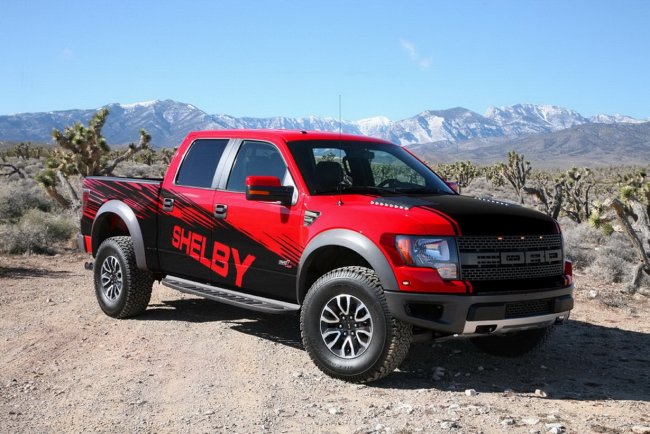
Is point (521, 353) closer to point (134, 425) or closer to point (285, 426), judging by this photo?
point (285, 426)

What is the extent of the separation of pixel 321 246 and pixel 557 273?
1985mm

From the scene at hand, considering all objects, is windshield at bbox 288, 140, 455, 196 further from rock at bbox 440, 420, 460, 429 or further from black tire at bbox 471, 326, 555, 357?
rock at bbox 440, 420, 460, 429

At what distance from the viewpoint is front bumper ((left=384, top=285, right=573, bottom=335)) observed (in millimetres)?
4797

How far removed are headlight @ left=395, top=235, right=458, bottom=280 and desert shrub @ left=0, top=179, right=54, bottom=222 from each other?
628 inches

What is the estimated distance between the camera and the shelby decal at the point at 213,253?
20.1 ft

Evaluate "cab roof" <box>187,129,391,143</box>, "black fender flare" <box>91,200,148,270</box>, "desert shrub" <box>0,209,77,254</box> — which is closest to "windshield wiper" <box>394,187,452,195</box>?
"cab roof" <box>187,129,391,143</box>

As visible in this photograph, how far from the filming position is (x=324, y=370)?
17.6 feet

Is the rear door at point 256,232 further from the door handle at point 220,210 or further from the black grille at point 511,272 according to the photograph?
the black grille at point 511,272

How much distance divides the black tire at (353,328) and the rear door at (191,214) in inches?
59.8

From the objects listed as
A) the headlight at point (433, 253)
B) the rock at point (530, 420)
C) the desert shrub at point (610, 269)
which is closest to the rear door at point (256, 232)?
the headlight at point (433, 253)

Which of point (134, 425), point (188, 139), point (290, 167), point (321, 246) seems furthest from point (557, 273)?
point (188, 139)

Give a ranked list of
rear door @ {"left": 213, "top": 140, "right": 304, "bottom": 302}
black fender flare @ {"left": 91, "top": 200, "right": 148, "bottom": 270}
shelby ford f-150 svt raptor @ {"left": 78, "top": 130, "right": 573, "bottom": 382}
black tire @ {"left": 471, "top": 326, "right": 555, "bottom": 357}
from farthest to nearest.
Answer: black fender flare @ {"left": 91, "top": 200, "right": 148, "bottom": 270}
black tire @ {"left": 471, "top": 326, "right": 555, "bottom": 357}
rear door @ {"left": 213, "top": 140, "right": 304, "bottom": 302}
shelby ford f-150 svt raptor @ {"left": 78, "top": 130, "right": 573, "bottom": 382}

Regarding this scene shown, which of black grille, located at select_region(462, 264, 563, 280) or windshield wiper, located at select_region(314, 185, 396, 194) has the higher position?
windshield wiper, located at select_region(314, 185, 396, 194)

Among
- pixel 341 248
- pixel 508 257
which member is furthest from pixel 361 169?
pixel 508 257
